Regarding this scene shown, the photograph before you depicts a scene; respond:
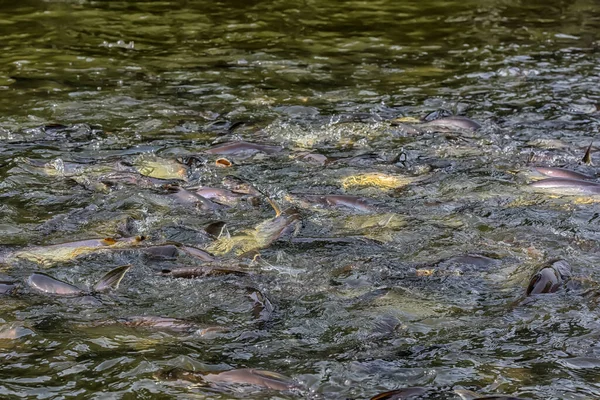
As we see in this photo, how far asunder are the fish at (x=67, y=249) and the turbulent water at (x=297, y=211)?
0.05 ft

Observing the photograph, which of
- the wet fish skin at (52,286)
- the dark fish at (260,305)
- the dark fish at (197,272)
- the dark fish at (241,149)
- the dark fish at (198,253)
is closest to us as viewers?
the dark fish at (260,305)

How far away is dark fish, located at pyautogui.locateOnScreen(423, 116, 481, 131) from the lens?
8031 mm

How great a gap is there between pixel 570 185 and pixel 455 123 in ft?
5.79

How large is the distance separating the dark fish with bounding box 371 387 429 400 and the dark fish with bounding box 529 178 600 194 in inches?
119

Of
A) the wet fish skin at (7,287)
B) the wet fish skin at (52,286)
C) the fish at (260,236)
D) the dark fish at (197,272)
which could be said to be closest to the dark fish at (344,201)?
the fish at (260,236)

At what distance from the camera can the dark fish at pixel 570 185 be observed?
646 centimetres

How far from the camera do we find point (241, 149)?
7.47 meters

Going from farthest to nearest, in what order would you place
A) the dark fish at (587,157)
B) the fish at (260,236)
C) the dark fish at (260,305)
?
the dark fish at (587,157) < the fish at (260,236) < the dark fish at (260,305)

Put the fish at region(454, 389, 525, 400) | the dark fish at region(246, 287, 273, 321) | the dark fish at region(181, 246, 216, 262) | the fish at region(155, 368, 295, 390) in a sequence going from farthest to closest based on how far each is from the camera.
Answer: the dark fish at region(181, 246, 216, 262)
the dark fish at region(246, 287, 273, 321)
the fish at region(155, 368, 295, 390)
the fish at region(454, 389, 525, 400)

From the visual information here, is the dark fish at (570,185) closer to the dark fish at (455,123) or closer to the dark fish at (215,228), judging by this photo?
the dark fish at (455,123)

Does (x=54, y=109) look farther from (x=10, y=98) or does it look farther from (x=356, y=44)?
(x=356, y=44)

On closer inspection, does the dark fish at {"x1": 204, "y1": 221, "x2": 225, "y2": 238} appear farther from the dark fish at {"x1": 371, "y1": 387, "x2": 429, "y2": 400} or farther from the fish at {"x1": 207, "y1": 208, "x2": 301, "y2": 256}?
the dark fish at {"x1": 371, "y1": 387, "x2": 429, "y2": 400}

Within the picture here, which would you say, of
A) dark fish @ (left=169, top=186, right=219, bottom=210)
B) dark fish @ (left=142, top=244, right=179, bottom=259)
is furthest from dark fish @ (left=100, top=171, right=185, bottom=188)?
dark fish @ (left=142, top=244, right=179, bottom=259)

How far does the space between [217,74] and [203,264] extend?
4969mm
